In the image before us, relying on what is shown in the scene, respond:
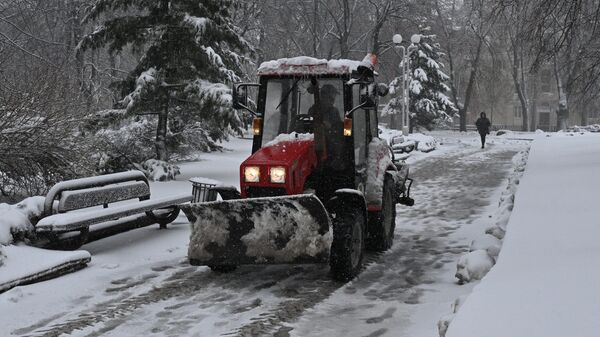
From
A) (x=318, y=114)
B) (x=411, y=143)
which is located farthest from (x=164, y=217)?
(x=411, y=143)

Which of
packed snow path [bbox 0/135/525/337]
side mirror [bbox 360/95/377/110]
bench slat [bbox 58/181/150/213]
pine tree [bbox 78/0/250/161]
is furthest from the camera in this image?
pine tree [bbox 78/0/250/161]

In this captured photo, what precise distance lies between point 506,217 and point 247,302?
4531 millimetres

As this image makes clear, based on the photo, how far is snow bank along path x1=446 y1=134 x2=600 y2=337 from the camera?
3560 millimetres

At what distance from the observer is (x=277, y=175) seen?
6.68 meters

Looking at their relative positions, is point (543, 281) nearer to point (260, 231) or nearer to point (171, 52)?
point (260, 231)

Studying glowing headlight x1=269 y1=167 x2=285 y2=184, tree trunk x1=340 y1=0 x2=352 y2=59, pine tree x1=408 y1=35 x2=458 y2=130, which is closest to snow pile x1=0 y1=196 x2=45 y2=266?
glowing headlight x1=269 y1=167 x2=285 y2=184

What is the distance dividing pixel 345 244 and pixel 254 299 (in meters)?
1.12

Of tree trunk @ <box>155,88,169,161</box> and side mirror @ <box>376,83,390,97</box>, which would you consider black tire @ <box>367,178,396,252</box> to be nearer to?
side mirror @ <box>376,83,390,97</box>

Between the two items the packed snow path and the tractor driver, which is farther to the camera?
the tractor driver

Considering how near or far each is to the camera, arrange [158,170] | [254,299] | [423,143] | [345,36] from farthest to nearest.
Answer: [345,36]
[423,143]
[158,170]
[254,299]

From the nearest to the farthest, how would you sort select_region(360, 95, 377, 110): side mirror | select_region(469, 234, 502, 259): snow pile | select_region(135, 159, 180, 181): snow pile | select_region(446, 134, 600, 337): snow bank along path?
1. select_region(446, 134, 600, 337): snow bank along path
2. select_region(469, 234, 502, 259): snow pile
3. select_region(360, 95, 377, 110): side mirror
4. select_region(135, 159, 180, 181): snow pile

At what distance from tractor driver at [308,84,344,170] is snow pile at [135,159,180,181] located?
372 inches

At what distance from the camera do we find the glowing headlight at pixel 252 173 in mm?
6762

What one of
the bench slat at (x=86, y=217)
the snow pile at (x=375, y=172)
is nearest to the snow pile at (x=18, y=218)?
the bench slat at (x=86, y=217)
